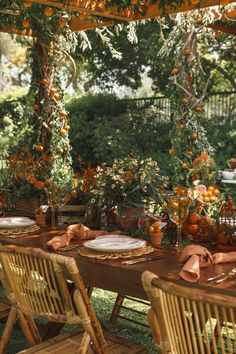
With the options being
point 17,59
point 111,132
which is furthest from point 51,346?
point 17,59

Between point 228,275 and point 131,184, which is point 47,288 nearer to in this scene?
point 228,275

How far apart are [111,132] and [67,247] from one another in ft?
27.9

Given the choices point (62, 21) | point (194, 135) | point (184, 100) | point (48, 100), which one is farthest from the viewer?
point (184, 100)

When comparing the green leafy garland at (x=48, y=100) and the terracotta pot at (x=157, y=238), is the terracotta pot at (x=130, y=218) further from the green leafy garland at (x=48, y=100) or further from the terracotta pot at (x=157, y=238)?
the green leafy garland at (x=48, y=100)

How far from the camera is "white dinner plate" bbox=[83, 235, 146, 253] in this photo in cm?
264

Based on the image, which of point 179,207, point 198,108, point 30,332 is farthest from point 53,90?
point 30,332

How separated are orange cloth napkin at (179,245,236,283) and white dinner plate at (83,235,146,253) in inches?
11.5

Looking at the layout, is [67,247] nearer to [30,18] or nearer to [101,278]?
[101,278]

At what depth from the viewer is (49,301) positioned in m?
2.39

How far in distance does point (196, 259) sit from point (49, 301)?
658 mm

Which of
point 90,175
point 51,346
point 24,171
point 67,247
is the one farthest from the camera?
point 24,171

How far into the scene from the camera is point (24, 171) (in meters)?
5.04

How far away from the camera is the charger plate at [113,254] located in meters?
2.60

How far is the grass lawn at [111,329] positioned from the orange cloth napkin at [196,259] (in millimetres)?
1210
